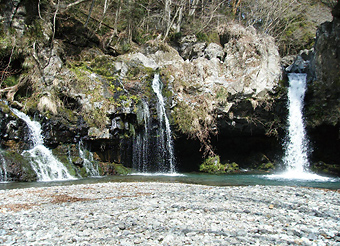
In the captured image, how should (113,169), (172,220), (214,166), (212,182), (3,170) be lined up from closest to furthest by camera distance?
1. (172,220)
2. (3,170)
3. (212,182)
4. (113,169)
5. (214,166)

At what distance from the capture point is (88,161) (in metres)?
10.4

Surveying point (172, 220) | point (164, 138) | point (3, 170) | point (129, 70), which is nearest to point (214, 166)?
point (164, 138)

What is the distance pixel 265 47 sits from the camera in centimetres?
1497

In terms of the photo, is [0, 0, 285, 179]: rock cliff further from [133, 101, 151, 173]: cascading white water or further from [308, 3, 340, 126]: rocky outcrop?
[308, 3, 340, 126]: rocky outcrop

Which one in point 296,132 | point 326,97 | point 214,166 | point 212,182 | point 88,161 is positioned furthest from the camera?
point 296,132

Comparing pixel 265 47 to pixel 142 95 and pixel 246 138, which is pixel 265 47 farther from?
pixel 142 95

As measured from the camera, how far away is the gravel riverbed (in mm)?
2703

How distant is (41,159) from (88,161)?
189 cm

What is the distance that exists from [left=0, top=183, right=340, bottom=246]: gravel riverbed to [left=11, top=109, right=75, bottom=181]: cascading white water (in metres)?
4.01

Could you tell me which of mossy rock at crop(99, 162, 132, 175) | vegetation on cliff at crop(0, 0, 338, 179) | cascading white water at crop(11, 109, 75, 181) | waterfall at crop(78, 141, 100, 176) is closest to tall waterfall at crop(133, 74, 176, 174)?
vegetation on cliff at crop(0, 0, 338, 179)

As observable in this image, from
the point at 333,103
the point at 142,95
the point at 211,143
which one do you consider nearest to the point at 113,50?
the point at 142,95

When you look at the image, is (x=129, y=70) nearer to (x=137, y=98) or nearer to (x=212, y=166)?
(x=137, y=98)

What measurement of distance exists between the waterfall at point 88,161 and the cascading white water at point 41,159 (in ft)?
3.06

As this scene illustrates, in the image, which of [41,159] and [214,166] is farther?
[214,166]
